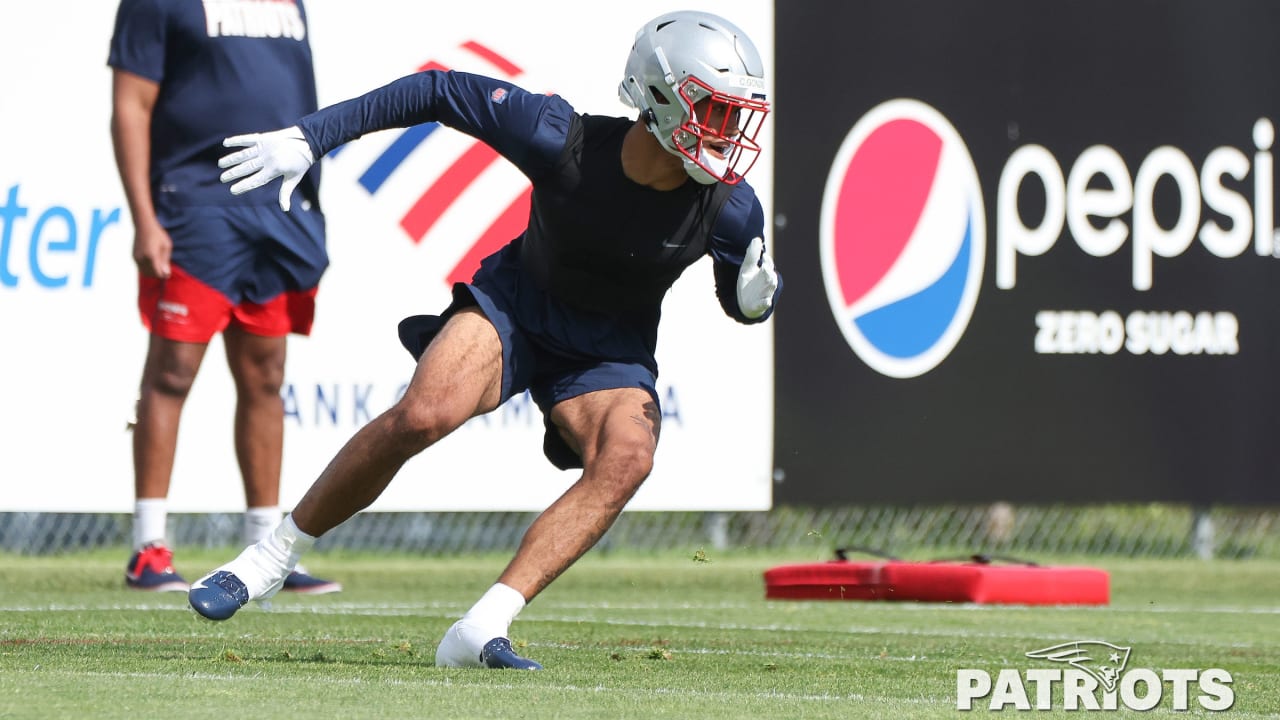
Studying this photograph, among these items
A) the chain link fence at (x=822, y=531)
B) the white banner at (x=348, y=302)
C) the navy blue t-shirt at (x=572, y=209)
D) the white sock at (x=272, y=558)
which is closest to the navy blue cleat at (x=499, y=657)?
the white sock at (x=272, y=558)

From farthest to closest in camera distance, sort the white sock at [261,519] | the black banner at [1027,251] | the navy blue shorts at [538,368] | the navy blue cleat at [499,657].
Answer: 1. the black banner at [1027,251]
2. the white sock at [261,519]
3. the navy blue shorts at [538,368]
4. the navy blue cleat at [499,657]

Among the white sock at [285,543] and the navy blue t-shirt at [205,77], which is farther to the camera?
the navy blue t-shirt at [205,77]

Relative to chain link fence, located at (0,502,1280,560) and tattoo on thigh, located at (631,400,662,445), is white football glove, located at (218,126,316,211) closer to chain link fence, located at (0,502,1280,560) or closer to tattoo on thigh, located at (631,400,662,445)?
tattoo on thigh, located at (631,400,662,445)

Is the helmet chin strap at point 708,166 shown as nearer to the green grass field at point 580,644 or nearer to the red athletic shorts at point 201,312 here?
the green grass field at point 580,644

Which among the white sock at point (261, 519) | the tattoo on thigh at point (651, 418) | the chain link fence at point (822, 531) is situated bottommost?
the chain link fence at point (822, 531)

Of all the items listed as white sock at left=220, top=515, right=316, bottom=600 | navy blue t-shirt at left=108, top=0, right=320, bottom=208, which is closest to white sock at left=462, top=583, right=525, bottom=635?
white sock at left=220, top=515, right=316, bottom=600

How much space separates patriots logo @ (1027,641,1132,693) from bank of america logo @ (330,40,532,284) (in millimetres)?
3492

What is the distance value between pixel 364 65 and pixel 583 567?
250cm

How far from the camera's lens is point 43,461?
7.89 meters

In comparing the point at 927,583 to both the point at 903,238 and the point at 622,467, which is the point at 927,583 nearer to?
the point at 903,238

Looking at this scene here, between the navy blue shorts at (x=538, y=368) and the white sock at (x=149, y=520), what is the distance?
213 centimetres

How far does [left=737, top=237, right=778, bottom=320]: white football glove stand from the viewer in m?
4.88

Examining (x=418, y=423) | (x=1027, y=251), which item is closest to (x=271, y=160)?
(x=418, y=423)

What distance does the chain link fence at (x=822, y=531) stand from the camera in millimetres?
8922
